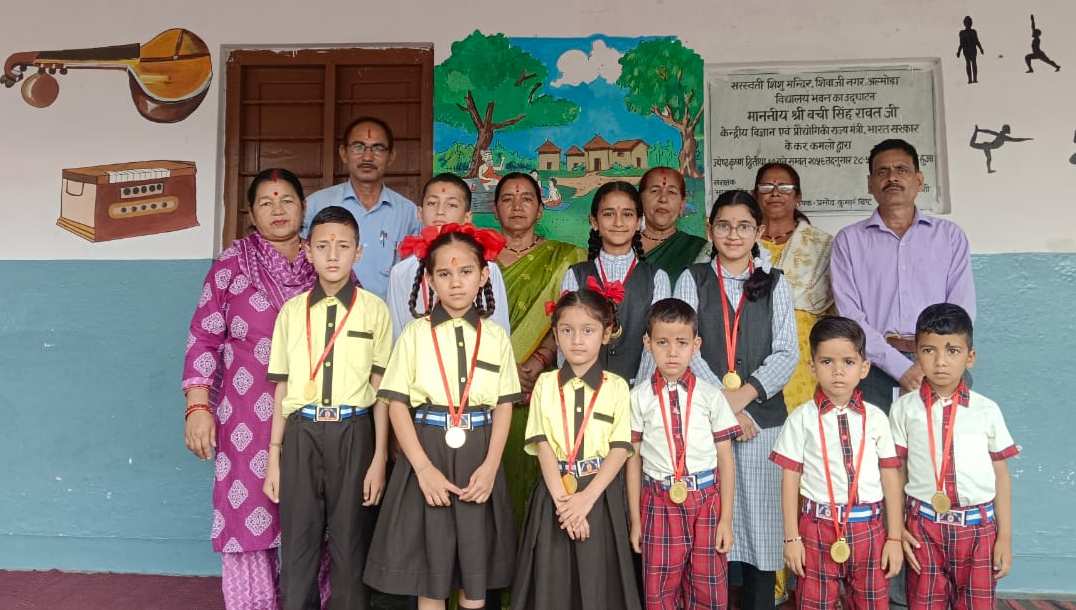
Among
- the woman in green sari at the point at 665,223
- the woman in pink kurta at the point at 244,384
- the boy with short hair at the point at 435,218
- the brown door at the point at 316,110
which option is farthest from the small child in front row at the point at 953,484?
the brown door at the point at 316,110

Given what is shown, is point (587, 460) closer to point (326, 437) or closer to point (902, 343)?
point (326, 437)

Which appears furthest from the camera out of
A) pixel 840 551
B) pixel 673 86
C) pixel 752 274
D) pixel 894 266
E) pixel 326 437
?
pixel 673 86

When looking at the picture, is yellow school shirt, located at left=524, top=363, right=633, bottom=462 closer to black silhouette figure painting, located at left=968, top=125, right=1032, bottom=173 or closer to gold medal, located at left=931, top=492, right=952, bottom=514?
gold medal, located at left=931, top=492, right=952, bottom=514

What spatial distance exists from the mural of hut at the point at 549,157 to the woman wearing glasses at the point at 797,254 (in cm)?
100

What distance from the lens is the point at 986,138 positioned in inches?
149

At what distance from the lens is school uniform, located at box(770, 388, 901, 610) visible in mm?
2363

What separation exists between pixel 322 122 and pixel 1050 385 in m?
3.71

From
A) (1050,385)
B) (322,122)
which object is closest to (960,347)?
(1050,385)

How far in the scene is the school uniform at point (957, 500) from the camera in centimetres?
234

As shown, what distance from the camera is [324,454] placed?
8.48ft

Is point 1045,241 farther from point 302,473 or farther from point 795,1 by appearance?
point 302,473

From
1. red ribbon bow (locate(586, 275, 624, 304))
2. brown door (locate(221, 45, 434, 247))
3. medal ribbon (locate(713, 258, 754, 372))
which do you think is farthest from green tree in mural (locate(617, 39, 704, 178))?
red ribbon bow (locate(586, 275, 624, 304))

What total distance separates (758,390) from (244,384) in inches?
70.9

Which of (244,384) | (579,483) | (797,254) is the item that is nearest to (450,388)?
(579,483)
